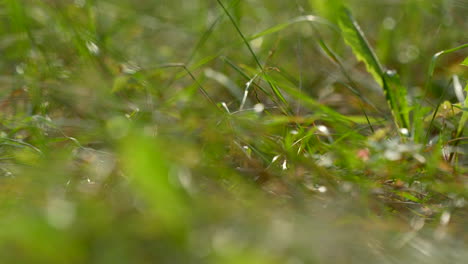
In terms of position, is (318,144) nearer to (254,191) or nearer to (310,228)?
(254,191)

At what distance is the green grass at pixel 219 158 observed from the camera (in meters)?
Answer: 0.47

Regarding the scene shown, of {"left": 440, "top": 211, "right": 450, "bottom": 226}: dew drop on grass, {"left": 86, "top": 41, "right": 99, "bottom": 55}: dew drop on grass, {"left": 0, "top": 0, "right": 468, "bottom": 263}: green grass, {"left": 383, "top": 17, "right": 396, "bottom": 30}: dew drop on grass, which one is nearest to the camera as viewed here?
{"left": 0, "top": 0, "right": 468, "bottom": 263}: green grass

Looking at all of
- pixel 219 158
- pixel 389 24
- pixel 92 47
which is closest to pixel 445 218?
pixel 219 158

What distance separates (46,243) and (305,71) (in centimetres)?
121

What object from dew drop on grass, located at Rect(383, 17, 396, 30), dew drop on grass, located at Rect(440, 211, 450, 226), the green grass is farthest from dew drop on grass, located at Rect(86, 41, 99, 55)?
dew drop on grass, located at Rect(383, 17, 396, 30)

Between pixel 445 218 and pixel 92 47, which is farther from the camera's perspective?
pixel 92 47

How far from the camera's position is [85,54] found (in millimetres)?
1183

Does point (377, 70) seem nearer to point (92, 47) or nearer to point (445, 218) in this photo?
point (445, 218)

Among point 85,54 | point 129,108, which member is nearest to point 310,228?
point 129,108

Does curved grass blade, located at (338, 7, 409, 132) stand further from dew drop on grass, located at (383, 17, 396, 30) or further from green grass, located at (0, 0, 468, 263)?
dew drop on grass, located at (383, 17, 396, 30)

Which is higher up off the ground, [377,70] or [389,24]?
[377,70]

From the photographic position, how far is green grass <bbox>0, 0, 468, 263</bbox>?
475 mm

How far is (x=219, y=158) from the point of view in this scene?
0.84 m

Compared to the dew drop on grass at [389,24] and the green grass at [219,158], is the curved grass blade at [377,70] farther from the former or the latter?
the dew drop on grass at [389,24]
